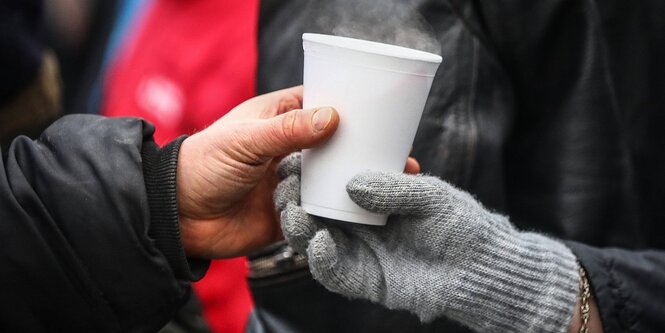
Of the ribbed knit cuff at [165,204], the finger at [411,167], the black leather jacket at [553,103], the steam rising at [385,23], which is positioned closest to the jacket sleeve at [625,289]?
the black leather jacket at [553,103]

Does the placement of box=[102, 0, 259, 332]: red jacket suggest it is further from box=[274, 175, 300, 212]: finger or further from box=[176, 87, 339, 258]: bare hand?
box=[274, 175, 300, 212]: finger

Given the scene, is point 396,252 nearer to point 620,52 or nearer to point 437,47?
point 437,47

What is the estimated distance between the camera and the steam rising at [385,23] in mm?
1141

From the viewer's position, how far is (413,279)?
0.97 meters

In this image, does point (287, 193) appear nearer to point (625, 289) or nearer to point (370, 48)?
point (370, 48)

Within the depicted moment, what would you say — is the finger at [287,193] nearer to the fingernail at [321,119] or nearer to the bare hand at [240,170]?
the bare hand at [240,170]

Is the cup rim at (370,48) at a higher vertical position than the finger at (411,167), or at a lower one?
higher

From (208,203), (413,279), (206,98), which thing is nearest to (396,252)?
(413,279)

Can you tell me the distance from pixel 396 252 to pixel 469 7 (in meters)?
0.43

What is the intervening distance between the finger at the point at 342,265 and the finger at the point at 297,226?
2cm

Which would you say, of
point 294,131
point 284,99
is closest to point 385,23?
point 284,99

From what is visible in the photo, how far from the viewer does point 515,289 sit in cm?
98

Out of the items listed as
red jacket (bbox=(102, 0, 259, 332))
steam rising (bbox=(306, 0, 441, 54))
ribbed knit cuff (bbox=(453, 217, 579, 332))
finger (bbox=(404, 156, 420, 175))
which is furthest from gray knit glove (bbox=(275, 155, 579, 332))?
red jacket (bbox=(102, 0, 259, 332))

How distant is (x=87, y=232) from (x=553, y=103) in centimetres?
76
